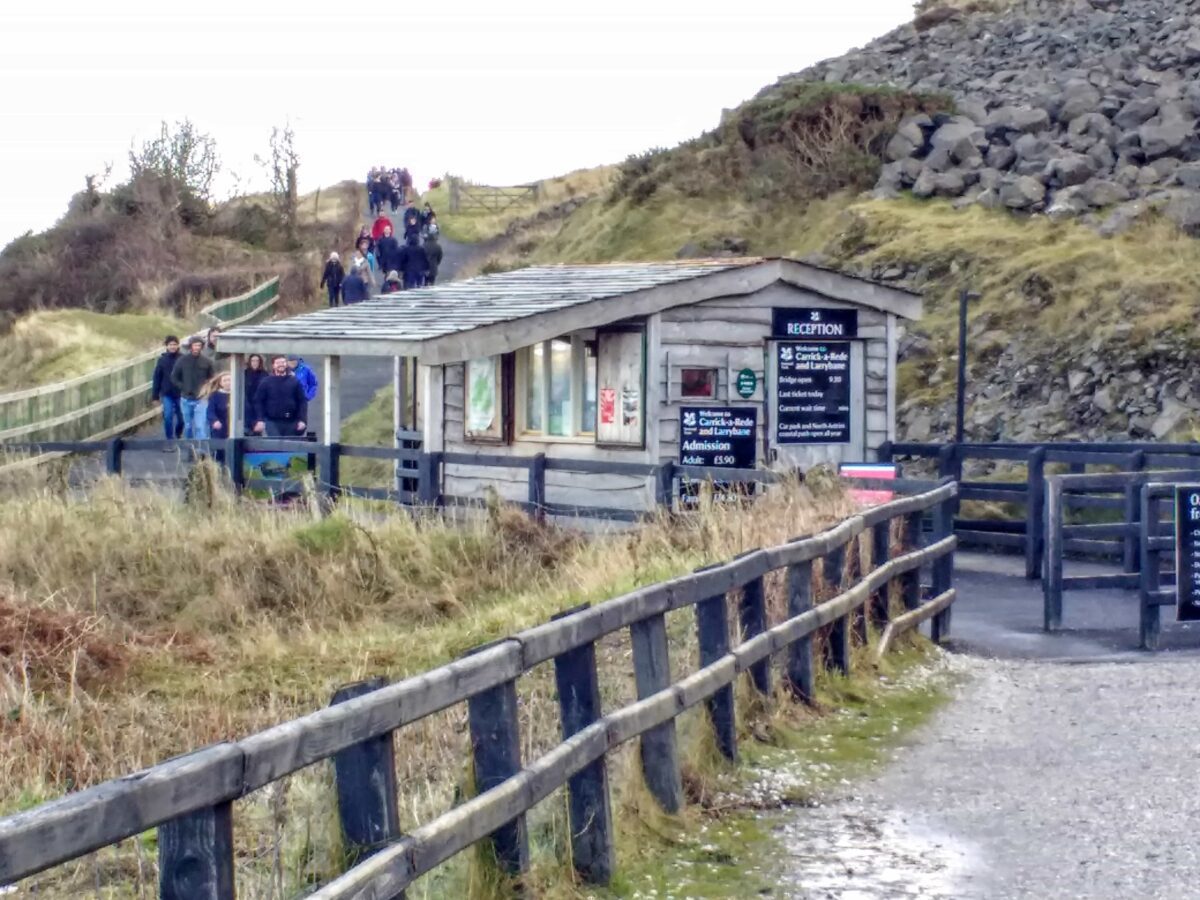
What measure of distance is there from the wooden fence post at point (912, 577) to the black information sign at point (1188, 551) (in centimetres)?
193

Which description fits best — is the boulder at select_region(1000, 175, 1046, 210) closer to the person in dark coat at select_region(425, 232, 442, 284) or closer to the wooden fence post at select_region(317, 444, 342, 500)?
the person in dark coat at select_region(425, 232, 442, 284)

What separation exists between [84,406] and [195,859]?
98.8 ft

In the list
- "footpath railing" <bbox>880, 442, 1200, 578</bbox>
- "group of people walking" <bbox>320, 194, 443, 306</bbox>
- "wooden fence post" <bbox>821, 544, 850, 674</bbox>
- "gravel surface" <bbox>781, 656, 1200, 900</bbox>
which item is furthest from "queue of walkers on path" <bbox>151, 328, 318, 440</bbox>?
"gravel surface" <bbox>781, 656, 1200, 900</bbox>

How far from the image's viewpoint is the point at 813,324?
19734mm

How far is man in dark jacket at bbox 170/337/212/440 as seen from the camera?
25.5 metres

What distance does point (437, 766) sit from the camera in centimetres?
813

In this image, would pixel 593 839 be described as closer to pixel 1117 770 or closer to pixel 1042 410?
pixel 1117 770

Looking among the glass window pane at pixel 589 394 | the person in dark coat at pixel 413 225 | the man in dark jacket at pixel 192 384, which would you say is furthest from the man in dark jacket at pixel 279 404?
the person in dark coat at pixel 413 225

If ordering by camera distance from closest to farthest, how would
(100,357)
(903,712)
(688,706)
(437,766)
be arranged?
(688,706)
(437,766)
(903,712)
(100,357)

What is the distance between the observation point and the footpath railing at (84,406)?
3059 centimetres

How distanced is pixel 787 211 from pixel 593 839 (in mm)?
29543

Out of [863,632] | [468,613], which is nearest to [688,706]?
[863,632]

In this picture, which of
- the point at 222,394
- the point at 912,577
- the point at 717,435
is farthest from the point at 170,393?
the point at 912,577

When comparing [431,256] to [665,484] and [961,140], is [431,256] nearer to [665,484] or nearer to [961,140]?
[961,140]
